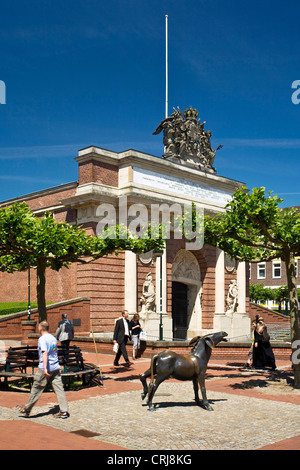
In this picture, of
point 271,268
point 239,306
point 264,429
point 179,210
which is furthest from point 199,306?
point 271,268

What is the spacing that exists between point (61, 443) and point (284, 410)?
16.6 feet

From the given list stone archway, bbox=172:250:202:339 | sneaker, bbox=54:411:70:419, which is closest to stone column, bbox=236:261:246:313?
stone archway, bbox=172:250:202:339

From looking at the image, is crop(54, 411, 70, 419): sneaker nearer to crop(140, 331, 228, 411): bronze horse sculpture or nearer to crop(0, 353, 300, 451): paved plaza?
crop(0, 353, 300, 451): paved plaza

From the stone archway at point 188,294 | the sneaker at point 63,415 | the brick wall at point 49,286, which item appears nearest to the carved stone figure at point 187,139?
the stone archway at point 188,294

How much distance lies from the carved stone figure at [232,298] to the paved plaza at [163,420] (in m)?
20.4

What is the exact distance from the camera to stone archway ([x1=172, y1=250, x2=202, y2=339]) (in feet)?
107

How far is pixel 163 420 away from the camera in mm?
9414

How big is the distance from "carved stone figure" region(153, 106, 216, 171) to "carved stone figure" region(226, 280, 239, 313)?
8026mm

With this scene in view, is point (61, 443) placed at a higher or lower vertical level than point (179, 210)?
lower

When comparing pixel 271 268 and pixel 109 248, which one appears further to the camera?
pixel 271 268

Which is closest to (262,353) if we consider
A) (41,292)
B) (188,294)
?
(41,292)
